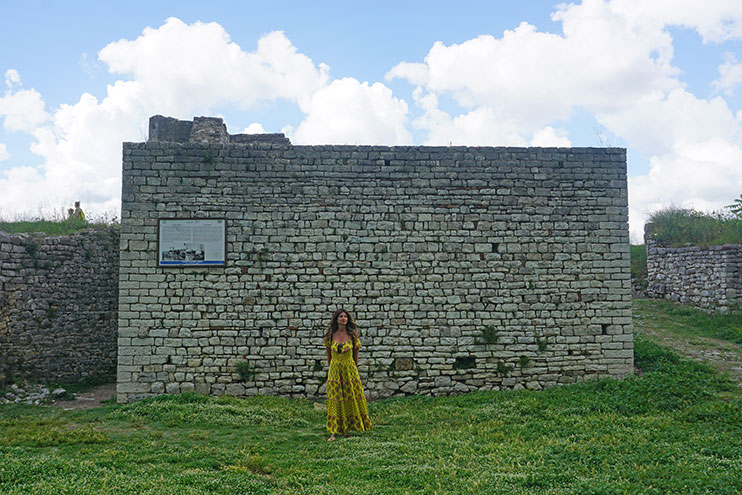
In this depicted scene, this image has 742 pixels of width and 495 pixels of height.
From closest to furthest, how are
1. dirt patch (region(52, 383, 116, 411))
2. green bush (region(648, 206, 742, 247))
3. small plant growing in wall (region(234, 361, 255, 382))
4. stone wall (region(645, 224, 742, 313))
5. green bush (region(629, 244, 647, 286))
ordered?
1. small plant growing in wall (region(234, 361, 255, 382))
2. dirt patch (region(52, 383, 116, 411))
3. stone wall (region(645, 224, 742, 313))
4. green bush (region(648, 206, 742, 247))
5. green bush (region(629, 244, 647, 286))

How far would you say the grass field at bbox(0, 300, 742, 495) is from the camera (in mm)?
4977

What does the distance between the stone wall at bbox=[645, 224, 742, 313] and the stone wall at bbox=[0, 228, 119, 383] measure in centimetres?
1479

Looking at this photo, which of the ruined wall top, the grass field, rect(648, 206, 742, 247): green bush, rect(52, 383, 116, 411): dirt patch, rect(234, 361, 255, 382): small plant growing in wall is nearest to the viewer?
the grass field

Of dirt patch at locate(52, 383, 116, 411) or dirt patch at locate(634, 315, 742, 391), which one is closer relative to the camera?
dirt patch at locate(52, 383, 116, 411)

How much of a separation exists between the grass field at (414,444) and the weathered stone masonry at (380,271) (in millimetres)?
580

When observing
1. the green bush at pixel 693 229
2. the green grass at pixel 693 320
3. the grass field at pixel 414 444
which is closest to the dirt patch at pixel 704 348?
the green grass at pixel 693 320

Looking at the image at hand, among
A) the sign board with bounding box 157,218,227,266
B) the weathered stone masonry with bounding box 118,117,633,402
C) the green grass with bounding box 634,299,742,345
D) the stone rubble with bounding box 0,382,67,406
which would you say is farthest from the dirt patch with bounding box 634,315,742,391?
the stone rubble with bounding box 0,382,67,406

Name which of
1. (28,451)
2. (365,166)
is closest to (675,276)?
(365,166)

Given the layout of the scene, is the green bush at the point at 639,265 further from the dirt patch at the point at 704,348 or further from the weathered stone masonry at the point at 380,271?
the weathered stone masonry at the point at 380,271

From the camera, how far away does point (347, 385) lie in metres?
7.08

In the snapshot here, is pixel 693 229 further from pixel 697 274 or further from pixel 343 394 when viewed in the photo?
pixel 343 394

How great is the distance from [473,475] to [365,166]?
565 cm

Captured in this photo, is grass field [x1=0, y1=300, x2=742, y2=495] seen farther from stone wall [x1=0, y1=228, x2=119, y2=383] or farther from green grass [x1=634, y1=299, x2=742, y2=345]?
green grass [x1=634, y1=299, x2=742, y2=345]

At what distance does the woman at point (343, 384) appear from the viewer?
277 inches
